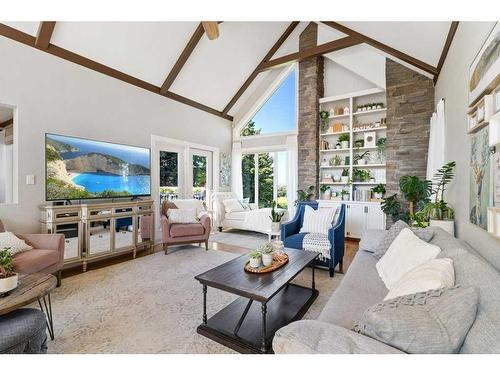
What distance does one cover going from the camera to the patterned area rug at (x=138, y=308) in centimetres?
172

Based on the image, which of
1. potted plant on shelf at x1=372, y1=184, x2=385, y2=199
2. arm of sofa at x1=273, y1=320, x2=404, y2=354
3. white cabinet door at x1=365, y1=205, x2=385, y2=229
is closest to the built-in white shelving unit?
potted plant on shelf at x1=372, y1=184, x2=385, y2=199

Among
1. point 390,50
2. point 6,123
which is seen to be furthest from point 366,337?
point 6,123

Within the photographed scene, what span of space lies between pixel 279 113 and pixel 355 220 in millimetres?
3134

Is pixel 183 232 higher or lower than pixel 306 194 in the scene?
lower

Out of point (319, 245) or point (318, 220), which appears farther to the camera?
point (318, 220)

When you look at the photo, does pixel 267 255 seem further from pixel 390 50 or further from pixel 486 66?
pixel 390 50

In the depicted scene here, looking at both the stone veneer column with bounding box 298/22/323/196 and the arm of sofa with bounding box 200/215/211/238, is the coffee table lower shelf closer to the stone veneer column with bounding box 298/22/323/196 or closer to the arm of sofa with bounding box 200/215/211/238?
the arm of sofa with bounding box 200/215/211/238

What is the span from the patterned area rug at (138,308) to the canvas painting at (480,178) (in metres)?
1.39

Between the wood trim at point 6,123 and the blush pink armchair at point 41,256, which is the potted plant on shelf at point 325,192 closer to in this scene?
the blush pink armchair at point 41,256

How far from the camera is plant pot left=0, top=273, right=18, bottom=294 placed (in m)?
1.44

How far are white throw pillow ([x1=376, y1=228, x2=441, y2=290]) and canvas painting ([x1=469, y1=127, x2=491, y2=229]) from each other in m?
0.38

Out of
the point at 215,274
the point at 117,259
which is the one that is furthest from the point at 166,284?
the point at 117,259

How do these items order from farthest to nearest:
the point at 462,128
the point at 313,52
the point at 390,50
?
the point at 313,52 → the point at 390,50 → the point at 462,128

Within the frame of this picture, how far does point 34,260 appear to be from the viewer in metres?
2.33
